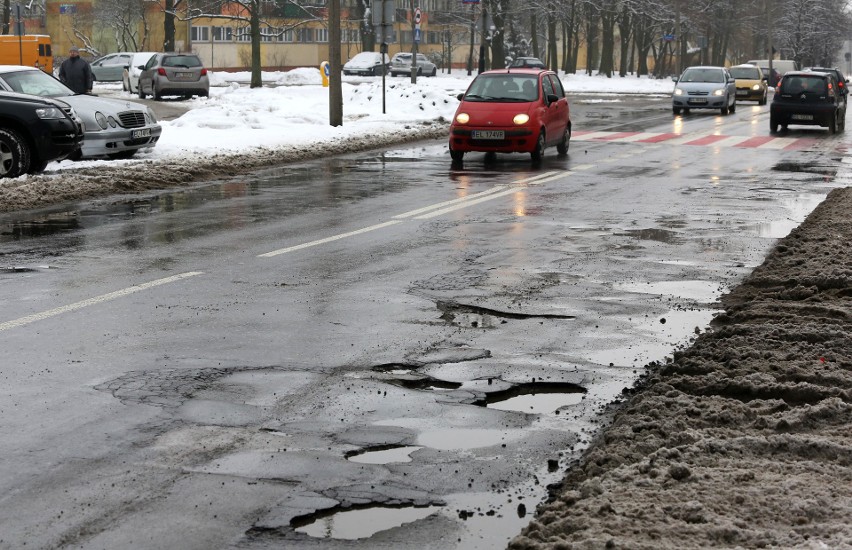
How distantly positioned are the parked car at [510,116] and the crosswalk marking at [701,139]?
4475 mm

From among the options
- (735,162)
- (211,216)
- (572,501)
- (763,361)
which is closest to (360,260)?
(211,216)

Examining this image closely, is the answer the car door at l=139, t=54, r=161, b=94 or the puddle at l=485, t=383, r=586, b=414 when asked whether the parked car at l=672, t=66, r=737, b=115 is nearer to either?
the car door at l=139, t=54, r=161, b=94

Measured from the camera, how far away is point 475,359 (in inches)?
283

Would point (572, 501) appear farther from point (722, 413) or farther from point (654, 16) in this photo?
point (654, 16)

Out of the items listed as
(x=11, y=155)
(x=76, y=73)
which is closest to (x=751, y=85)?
(x=76, y=73)

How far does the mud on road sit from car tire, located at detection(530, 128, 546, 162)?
14.2 m

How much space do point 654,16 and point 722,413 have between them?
261 feet

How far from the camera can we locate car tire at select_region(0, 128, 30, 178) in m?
17.2

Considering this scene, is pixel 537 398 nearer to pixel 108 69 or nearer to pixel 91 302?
pixel 91 302

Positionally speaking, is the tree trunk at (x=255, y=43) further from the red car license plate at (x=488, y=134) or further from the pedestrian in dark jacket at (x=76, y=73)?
the red car license plate at (x=488, y=134)

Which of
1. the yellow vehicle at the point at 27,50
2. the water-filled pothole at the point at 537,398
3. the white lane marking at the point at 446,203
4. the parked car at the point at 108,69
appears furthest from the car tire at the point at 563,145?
the parked car at the point at 108,69

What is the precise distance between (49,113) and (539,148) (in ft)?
27.2

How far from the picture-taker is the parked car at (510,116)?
72.1 feet

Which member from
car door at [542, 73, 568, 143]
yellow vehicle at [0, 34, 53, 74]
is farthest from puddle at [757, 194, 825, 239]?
yellow vehicle at [0, 34, 53, 74]
